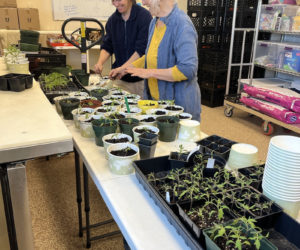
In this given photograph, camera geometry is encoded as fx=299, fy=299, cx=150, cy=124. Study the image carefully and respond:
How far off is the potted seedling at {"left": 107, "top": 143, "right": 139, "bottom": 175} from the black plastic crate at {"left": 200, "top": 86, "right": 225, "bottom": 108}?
3.79 metres

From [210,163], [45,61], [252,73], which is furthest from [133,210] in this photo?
[252,73]

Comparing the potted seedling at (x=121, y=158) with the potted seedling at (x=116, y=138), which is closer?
the potted seedling at (x=121, y=158)

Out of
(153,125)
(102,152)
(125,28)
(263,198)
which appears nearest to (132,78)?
(125,28)

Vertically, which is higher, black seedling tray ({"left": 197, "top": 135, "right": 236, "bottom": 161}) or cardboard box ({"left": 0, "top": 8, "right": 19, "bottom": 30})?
cardboard box ({"left": 0, "top": 8, "right": 19, "bottom": 30})

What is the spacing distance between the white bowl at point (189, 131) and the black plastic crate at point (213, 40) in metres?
3.78

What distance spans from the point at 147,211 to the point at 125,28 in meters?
1.94

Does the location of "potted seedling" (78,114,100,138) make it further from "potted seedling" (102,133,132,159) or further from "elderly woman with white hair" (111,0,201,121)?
"elderly woman with white hair" (111,0,201,121)

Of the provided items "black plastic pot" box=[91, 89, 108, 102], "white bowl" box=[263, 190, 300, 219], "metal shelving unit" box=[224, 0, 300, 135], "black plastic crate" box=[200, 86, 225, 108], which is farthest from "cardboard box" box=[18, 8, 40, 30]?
"white bowl" box=[263, 190, 300, 219]

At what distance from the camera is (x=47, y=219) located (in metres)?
2.21

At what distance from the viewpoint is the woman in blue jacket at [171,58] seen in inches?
71.5

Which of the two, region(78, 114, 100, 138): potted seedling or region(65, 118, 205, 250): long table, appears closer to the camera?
region(65, 118, 205, 250): long table

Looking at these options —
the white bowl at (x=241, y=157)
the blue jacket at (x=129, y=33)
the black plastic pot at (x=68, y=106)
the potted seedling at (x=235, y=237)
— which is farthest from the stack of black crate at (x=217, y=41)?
the potted seedling at (x=235, y=237)

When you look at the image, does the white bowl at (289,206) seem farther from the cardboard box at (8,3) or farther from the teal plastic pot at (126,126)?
the cardboard box at (8,3)

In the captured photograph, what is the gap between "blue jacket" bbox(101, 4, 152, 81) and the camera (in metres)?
2.49
